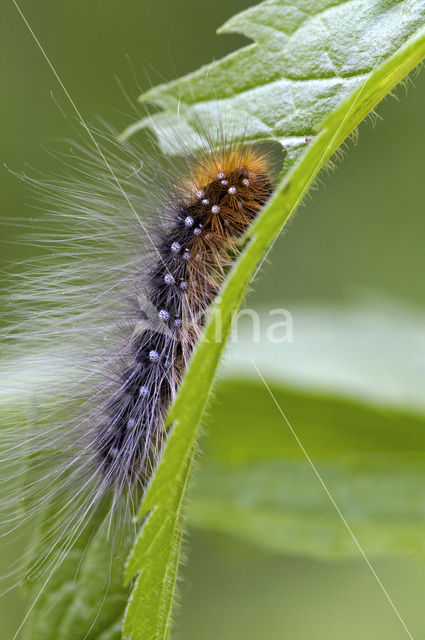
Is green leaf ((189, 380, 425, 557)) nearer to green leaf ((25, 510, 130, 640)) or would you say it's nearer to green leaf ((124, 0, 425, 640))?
green leaf ((25, 510, 130, 640))

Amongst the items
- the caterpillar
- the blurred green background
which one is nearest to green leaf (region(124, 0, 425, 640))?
the caterpillar

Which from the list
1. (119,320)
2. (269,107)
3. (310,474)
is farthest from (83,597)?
(269,107)

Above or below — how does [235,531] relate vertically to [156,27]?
below

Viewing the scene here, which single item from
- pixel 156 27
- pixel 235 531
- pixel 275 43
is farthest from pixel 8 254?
pixel 275 43

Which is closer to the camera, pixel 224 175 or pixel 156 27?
pixel 224 175

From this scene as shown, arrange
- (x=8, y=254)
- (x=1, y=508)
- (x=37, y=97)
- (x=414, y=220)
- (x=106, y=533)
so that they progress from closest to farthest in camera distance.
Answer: (x=106, y=533) < (x=1, y=508) < (x=414, y=220) < (x=8, y=254) < (x=37, y=97)

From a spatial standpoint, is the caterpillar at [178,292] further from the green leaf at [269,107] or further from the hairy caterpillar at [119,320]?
the green leaf at [269,107]

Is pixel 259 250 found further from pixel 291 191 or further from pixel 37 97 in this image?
pixel 37 97
